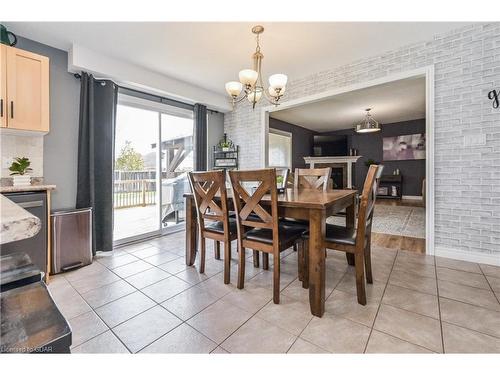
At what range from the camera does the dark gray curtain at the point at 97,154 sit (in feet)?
9.33

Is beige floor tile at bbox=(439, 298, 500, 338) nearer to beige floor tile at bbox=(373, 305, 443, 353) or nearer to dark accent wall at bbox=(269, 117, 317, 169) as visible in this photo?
beige floor tile at bbox=(373, 305, 443, 353)

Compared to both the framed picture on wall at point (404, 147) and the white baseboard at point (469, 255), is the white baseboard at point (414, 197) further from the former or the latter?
the white baseboard at point (469, 255)

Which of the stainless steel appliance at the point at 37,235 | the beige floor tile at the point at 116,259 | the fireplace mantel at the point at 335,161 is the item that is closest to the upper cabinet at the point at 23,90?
the stainless steel appliance at the point at 37,235

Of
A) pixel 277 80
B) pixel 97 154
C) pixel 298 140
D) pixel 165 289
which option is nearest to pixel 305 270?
pixel 165 289

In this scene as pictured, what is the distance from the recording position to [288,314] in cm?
162

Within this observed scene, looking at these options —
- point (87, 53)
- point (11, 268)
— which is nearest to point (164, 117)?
point (87, 53)

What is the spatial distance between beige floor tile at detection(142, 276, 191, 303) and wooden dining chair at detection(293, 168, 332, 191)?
169 centimetres

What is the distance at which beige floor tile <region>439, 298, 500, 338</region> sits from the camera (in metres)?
1.44

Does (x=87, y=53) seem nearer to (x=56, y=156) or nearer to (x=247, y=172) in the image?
(x=56, y=156)

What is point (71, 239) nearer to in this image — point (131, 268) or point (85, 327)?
point (131, 268)

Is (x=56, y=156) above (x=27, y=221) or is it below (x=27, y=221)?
above

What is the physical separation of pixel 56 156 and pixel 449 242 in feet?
15.5

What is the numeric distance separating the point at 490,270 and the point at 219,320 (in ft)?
8.79

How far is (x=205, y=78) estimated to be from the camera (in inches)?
148
